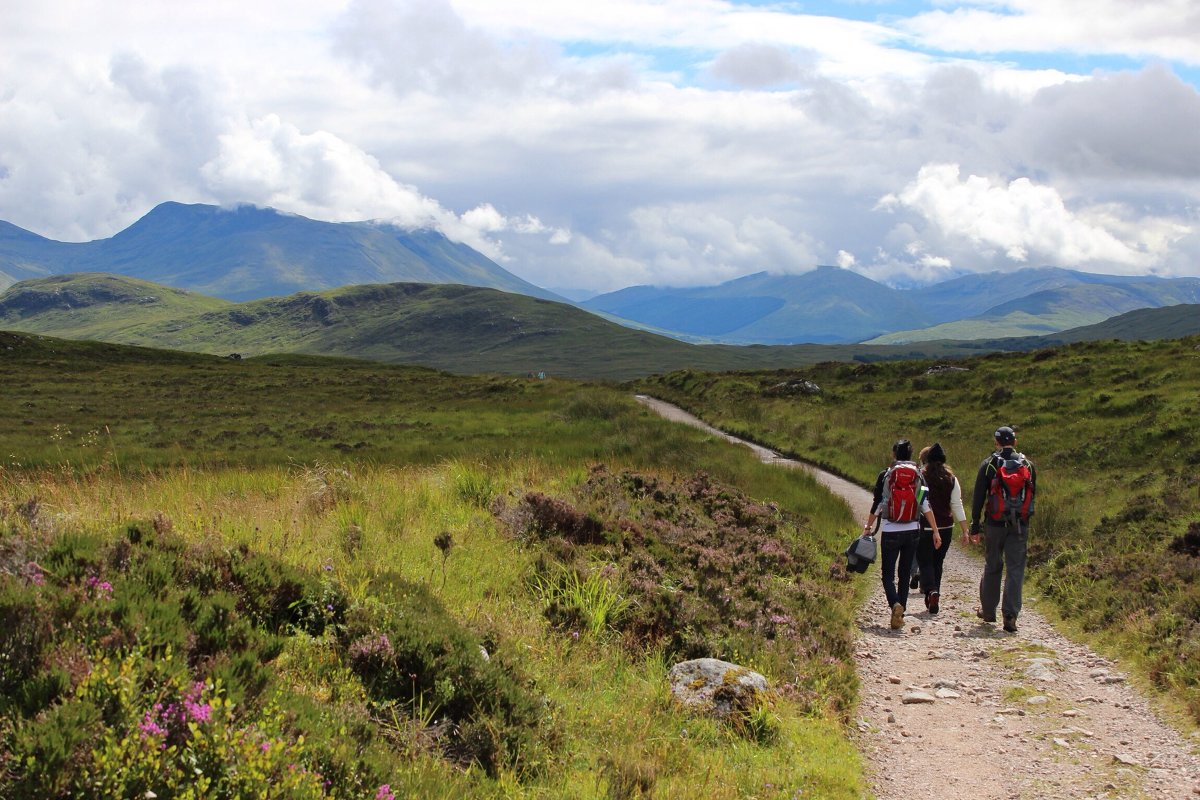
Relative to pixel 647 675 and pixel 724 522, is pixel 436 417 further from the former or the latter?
pixel 647 675

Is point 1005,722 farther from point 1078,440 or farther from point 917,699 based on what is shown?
point 1078,440

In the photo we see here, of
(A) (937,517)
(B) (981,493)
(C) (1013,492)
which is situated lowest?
(A) (937,517)

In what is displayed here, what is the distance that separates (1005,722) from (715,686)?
10.4 feet

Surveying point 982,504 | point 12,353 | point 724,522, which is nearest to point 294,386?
point 12,353

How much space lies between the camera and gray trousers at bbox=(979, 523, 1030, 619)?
1162 cm

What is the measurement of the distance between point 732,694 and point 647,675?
0.97 meters

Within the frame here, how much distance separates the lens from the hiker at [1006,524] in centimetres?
1166

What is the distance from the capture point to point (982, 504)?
12398 mm

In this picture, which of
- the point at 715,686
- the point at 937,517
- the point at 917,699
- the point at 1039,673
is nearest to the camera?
the point at 715,686

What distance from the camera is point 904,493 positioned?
493 inches

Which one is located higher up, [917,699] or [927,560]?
[927,560]

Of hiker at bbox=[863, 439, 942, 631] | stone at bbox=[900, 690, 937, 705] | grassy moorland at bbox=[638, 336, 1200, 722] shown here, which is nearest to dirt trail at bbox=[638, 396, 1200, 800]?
stone at bbox=[900, 690, 937, 705]

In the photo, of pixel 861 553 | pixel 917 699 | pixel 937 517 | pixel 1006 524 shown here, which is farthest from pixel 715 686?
pixel 937 517

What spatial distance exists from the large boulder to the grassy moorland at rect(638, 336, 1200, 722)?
14.6 ft
